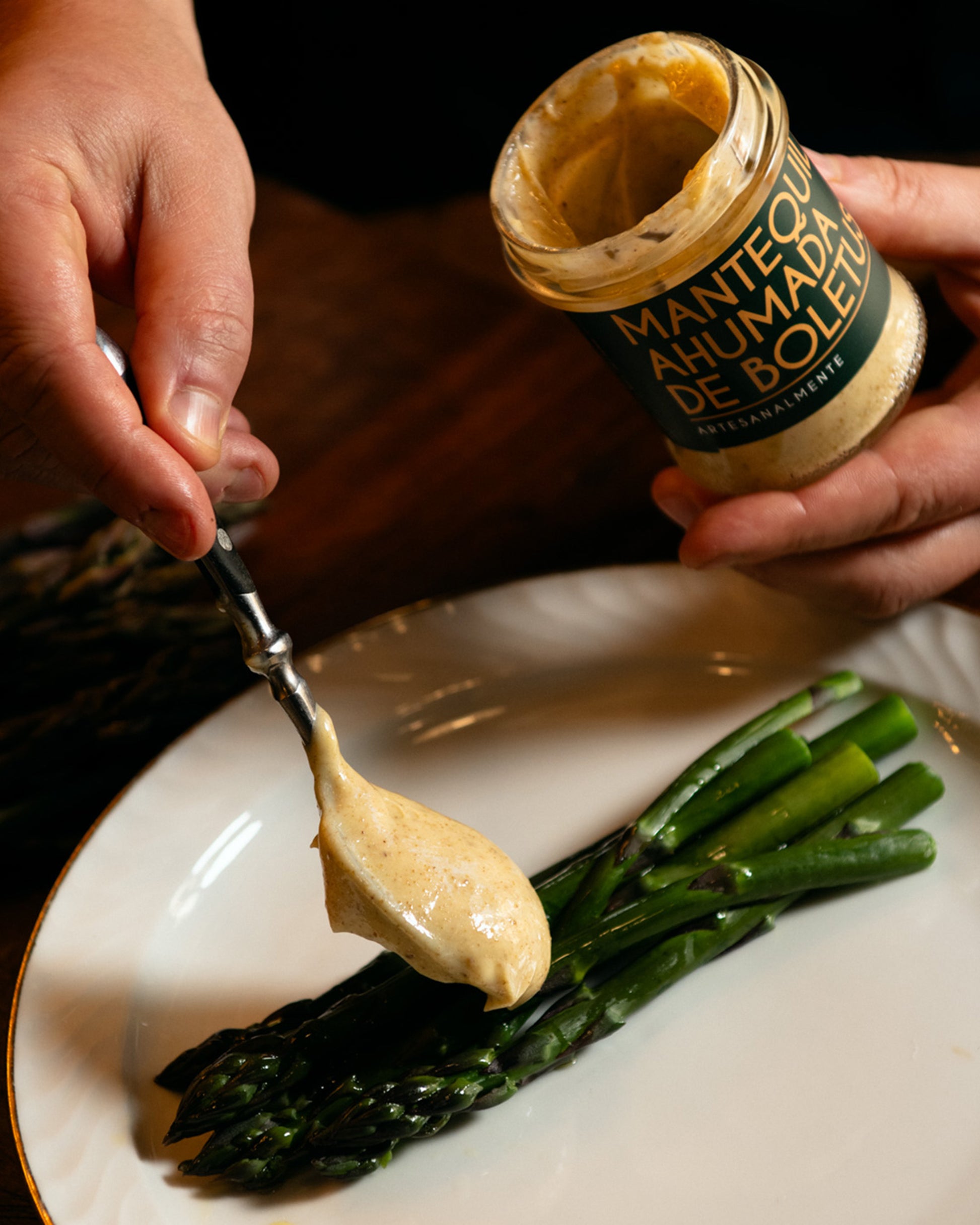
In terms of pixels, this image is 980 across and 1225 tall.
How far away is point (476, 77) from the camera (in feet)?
9.13

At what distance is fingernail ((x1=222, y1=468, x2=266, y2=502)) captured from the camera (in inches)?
55.6

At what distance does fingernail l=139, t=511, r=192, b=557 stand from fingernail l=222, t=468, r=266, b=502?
23 centimetres

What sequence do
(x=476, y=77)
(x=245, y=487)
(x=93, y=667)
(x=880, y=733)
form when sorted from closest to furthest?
(x=245, y=487) < (x=880, y=733) < (x=93, y=667) < (x=476, y=77)

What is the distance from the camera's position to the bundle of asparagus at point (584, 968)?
48.9 inches

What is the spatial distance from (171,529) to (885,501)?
0.97m

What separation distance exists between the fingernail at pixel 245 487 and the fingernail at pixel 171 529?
0.23 metres

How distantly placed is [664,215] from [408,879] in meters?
0.79

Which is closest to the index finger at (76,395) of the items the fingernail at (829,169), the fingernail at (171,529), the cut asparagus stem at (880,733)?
the fingernail at (171,529)

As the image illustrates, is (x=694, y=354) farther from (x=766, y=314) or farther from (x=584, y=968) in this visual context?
(x=584, y=968)

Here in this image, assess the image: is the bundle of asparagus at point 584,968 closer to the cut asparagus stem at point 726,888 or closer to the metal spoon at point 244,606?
the cut asparagus stem at point 726,888

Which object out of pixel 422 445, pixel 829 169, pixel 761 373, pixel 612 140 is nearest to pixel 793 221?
pixel 761 373

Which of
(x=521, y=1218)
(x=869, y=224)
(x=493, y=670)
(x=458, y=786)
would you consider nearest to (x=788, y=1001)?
(x=521, y=1218)

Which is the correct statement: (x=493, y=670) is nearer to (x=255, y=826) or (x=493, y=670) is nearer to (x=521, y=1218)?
(x=255, y=826)

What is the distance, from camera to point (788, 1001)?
1.32 meters
